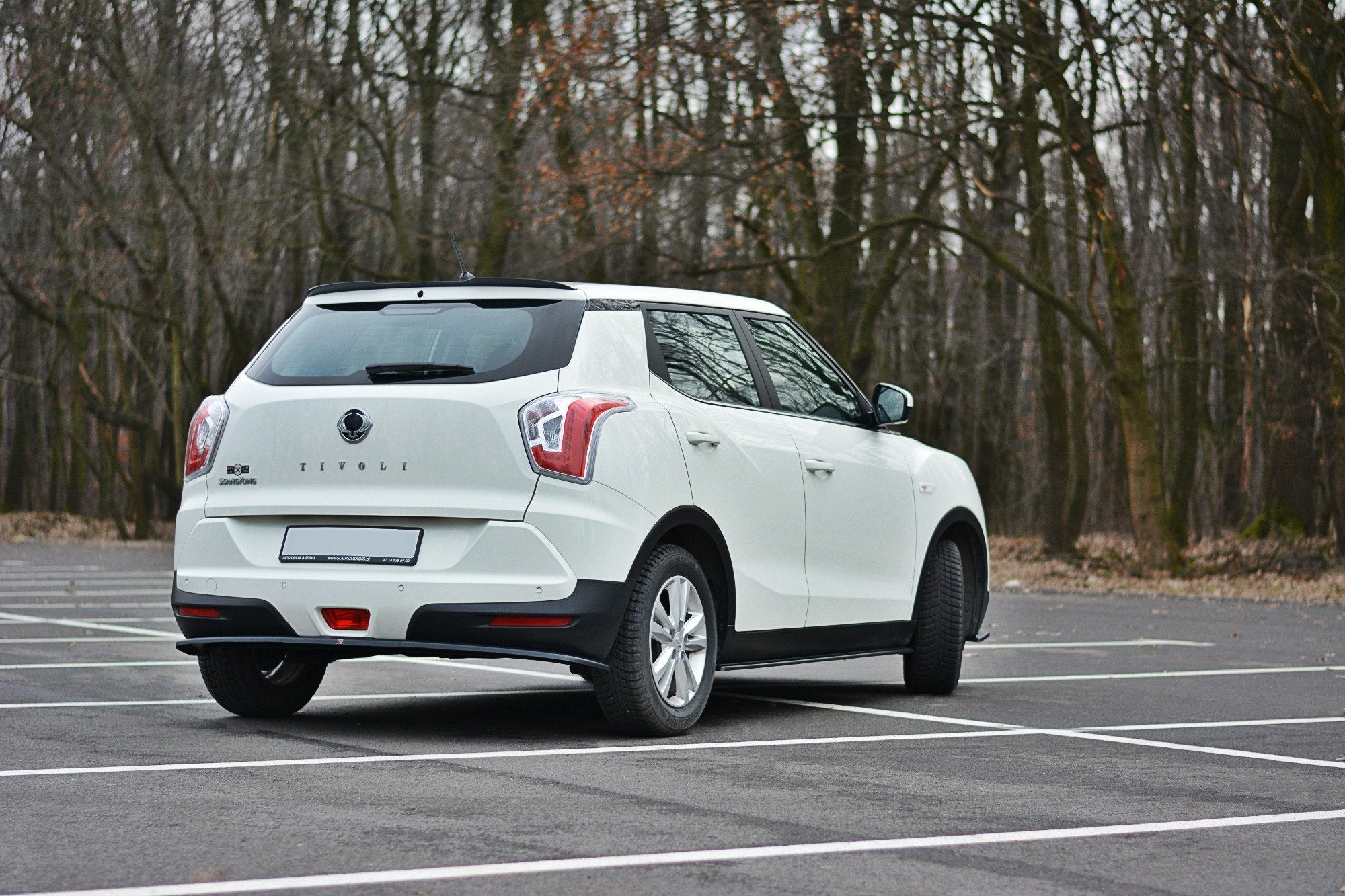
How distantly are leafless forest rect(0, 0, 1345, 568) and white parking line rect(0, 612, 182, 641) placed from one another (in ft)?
31.2

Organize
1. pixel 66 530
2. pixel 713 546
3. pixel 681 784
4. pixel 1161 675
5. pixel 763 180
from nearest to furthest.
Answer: pixel 681 784
pixel 713 546
pixel 1161 675
pixel 763 180
pixel 66 530

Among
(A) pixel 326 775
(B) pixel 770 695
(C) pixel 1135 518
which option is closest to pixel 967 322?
(C) pixel 1135 518

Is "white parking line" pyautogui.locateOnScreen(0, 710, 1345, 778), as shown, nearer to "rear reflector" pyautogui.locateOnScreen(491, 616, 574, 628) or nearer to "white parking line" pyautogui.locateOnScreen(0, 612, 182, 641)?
"rear reflector" pyautogui.locateOnScreen(491, 616, 574, 628)

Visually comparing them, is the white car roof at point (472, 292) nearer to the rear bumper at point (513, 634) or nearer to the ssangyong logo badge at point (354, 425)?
the ssangyong logo badge at point (354, 425)

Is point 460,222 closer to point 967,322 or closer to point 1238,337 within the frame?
point 1238,337

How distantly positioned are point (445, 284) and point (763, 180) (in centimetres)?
1623

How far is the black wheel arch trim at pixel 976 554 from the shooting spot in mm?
9609

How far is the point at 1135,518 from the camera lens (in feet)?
71.4

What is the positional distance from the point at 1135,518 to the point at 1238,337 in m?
11.1

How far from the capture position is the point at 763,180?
76.8ft

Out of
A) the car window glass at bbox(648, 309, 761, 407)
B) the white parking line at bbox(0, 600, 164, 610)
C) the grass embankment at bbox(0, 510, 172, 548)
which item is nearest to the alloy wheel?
the car window glass at bbox(648, 309, 761, 407)

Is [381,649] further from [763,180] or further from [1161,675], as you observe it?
[763,180]

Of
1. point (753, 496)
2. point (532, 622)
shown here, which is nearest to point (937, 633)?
point (753, 496)

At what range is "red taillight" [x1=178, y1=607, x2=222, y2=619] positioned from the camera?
7.42 metres
